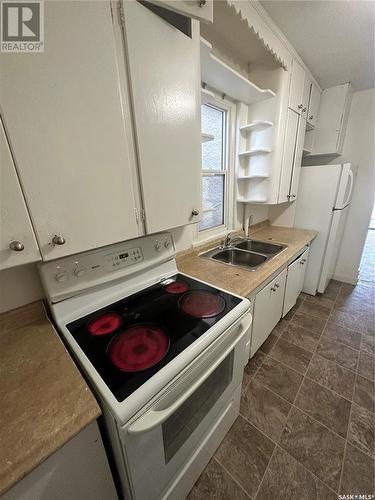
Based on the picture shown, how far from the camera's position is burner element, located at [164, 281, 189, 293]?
1.12 meters

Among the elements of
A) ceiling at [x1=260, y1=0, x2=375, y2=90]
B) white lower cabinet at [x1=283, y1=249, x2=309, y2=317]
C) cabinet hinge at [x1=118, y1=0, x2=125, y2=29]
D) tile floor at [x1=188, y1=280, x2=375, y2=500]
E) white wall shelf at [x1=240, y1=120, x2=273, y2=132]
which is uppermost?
ceiling at [x1=260, y1=0, x2=375, y2=90]

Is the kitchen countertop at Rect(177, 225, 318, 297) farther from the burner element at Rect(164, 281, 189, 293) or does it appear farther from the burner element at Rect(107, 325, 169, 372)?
the burner element at Rect(107, 325, 169, 372)

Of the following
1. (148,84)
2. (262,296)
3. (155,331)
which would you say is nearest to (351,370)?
(262,296)

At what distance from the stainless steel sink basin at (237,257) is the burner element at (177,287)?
597 millimetres

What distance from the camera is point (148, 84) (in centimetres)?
79

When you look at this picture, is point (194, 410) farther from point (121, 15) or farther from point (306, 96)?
point (306, 96)

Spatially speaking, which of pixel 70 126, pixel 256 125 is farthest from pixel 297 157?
pixel 70 126

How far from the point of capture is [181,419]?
805 mm

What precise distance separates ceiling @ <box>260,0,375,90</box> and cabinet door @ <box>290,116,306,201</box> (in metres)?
0.46

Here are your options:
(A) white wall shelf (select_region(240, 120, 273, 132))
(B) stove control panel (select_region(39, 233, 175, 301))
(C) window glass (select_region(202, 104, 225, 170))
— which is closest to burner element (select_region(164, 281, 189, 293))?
(B) stove control panel (select_region(39, 233, 175, 301))

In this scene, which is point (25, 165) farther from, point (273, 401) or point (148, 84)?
point (273, 401)

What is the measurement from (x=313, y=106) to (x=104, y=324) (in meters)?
2.92

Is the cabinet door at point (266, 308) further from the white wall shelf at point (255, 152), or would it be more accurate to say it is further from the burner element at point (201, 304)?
the white wall shelf at point (255, 152)

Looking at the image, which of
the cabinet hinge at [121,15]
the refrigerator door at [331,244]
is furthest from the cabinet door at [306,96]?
the cabinet hinge at [121,15]
